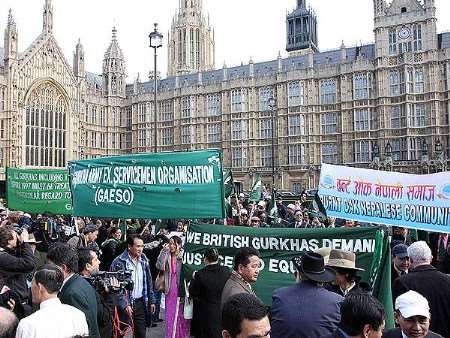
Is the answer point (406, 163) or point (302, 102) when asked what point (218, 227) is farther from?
point (302, 102)

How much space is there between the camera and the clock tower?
138 feet

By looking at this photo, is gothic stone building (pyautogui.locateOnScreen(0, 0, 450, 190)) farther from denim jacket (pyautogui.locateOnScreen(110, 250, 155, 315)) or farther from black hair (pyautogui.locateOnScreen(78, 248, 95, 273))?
black hair (pyautogui.locateOnScreen(78, 248, 95, 273))

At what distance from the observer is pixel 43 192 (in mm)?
12844

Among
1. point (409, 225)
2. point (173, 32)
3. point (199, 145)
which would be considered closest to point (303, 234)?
point (409, 225)

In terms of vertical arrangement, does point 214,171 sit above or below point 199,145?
below

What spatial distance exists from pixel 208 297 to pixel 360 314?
2.53 metres

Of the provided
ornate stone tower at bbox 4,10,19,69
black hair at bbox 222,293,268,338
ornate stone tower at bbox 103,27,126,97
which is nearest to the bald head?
black hair at bbox 222,293,268,338

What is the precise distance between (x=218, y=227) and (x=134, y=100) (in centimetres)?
5418

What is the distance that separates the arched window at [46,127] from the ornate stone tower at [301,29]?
1289 inches

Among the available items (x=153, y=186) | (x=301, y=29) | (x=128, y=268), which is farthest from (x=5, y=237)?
(x=301, y=29)

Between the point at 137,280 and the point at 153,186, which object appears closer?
the point at 137,280

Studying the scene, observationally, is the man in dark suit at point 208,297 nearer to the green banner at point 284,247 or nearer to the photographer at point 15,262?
the green banner at point 284,247

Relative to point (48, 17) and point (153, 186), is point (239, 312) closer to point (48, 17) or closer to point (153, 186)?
point (153, 186)

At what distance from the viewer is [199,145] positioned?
53844mm
